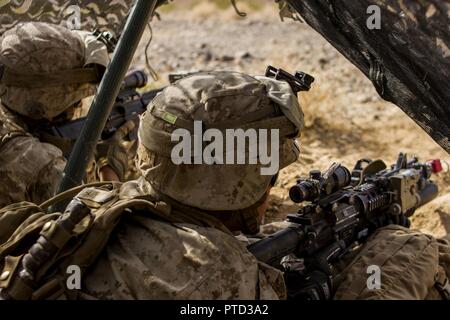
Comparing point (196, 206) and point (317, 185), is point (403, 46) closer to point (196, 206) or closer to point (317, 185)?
point (317, 185)

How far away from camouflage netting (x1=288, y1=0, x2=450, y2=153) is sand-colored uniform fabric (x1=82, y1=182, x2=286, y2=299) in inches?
37.5

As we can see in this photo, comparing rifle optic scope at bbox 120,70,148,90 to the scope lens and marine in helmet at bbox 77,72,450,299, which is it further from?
marine in helmet at bbox 77,72,450,299

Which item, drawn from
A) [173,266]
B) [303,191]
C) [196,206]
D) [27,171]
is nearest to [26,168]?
[27,171]

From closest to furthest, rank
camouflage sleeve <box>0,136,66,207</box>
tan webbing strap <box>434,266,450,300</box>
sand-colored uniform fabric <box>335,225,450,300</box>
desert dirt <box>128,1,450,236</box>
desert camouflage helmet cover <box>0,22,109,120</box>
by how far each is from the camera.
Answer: sand-colored uniform fabric <box>335,225,450,300</box> < tan webbing strap <box>434,266,450,300</box> < camouflage sleeve <box>0,136,66,207</box> < desert camouflage helmet cover <box>0,22,109,120</box> < desert dirt <box>128,1,450,236</box>

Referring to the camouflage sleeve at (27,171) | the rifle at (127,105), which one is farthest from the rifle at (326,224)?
the rifle at (127,105)

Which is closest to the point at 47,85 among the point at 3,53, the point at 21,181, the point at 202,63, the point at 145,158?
the point at 3,53

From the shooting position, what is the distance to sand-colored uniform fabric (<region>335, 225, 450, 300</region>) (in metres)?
3.59

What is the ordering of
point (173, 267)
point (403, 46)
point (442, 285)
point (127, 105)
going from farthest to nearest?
point (127, 105)
point (442, 285)
point (403, 46)
point (173, 267)

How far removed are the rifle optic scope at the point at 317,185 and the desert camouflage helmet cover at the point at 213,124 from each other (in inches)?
24.2

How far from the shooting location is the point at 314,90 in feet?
28.8

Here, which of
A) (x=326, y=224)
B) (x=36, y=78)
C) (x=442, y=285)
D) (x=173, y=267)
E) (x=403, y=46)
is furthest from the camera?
(x=36, y=78)

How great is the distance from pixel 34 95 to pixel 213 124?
7.33 feet

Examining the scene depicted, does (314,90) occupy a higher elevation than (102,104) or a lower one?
lower

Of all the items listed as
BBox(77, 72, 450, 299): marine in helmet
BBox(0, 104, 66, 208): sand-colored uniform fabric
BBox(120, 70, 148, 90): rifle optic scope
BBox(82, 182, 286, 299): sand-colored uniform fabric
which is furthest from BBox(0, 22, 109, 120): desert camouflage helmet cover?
BBox(82, 182, 286, 299): sand-colored uniform fabric
